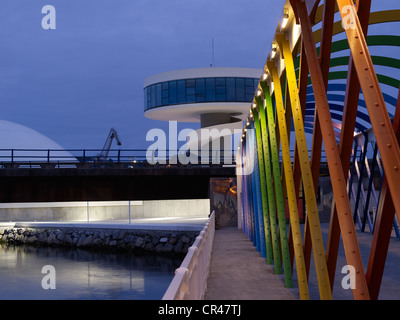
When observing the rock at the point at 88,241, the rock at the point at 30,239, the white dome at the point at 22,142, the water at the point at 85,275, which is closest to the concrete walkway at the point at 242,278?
the water at the point at 85,275

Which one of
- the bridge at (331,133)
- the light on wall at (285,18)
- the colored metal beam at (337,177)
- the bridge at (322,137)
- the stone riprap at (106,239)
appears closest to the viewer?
the bridge at (331,133)

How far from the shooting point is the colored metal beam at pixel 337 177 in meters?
6.21

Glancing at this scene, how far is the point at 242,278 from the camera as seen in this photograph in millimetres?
13320

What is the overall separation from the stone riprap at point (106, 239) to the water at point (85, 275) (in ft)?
1.93

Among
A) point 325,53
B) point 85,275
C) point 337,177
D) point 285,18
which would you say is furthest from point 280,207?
point 85,275

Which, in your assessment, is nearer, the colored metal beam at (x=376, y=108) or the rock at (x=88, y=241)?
the colored metal beam at (x=376, y=108)

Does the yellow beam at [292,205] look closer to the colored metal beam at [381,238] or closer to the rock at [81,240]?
the colored metal beam at [381,238]

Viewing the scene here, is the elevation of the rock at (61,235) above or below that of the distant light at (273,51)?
below

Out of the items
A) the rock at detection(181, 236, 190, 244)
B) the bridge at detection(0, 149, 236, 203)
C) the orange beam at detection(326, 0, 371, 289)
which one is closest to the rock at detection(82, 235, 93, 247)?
the bridge at detection(0, 149, 236, 203)

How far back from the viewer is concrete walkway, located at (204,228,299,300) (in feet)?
36.6

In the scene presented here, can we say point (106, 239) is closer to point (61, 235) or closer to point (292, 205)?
point (61, 235)

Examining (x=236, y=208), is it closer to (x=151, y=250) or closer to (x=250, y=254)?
(x=151, y=250)

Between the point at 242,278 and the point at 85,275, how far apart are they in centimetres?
2113
